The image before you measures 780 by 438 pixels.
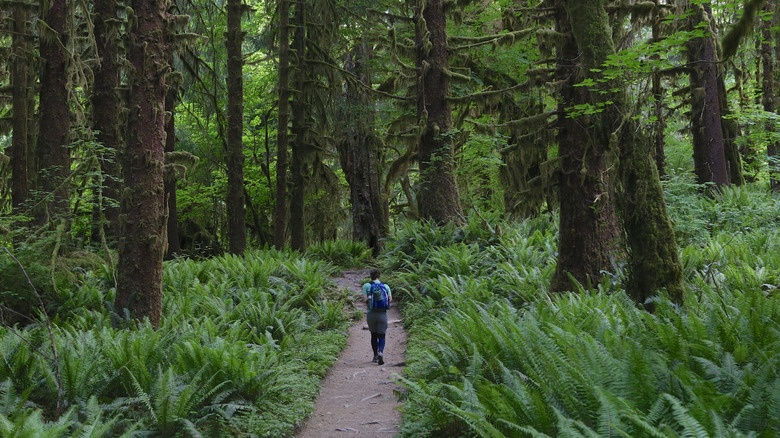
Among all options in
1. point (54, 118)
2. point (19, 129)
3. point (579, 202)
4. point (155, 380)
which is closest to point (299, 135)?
point (19, 129)

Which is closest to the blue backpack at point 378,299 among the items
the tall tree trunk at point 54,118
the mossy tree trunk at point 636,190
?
the mossy tree trunk at point 636,190

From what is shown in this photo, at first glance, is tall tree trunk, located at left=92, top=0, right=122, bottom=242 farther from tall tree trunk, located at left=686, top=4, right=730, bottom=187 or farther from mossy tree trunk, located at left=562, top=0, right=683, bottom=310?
tall tree trunk, located at left=686, top=4, right=730, bottom=187

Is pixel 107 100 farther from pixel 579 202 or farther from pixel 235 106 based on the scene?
pixel 579 202

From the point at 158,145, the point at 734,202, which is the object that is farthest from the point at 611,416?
the point at 734,202

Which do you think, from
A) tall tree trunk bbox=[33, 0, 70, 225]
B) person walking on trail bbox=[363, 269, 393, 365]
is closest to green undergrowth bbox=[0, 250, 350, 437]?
person walking on trail bbox=[363, 269, 393, 365]

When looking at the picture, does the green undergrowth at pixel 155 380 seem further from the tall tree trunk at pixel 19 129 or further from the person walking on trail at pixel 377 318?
the tall tree trunk at pixel 19 129

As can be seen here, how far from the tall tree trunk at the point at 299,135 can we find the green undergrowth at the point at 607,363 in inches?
345

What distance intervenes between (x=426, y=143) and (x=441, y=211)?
186cm

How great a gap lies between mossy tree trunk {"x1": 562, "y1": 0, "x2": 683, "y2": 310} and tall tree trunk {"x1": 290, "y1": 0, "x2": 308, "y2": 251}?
11.3 meters

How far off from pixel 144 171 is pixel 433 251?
681 centimetres

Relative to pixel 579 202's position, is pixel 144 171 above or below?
above

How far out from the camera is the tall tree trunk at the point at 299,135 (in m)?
16.6

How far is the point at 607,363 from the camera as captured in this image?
3707mm

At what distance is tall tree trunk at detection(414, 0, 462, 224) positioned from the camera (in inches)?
542
